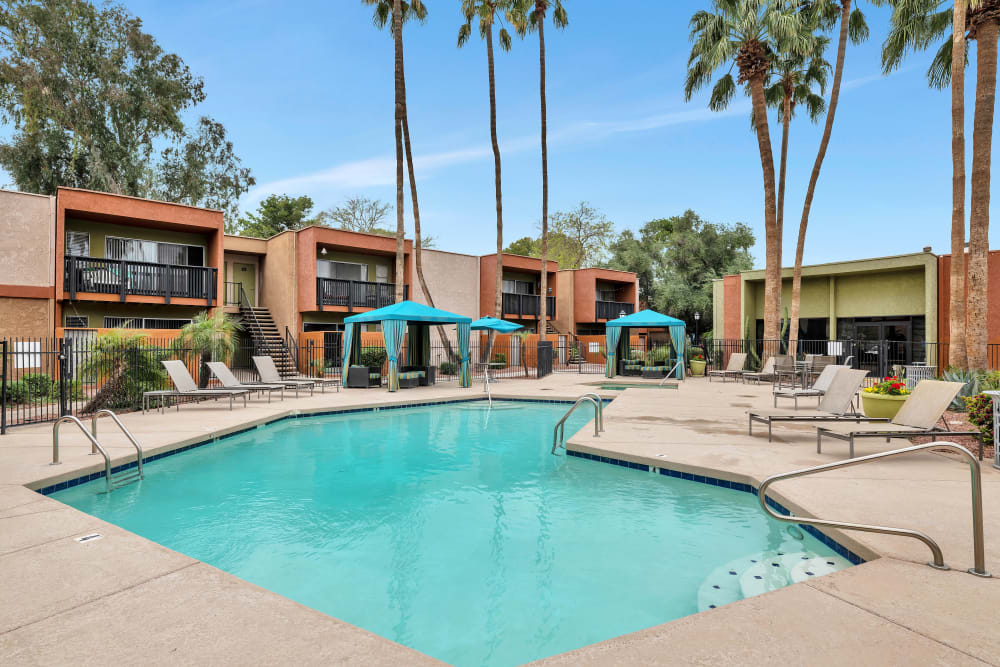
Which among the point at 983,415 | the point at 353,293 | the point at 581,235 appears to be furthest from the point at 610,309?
the point at 983,415

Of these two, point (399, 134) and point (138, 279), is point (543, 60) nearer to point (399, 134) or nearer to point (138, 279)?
point (399, 134)

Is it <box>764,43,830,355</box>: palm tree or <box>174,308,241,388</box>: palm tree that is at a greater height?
<box>764,43,830,355</box>: palm tree

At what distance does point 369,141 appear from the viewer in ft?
131

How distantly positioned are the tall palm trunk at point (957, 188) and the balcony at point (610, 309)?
1902 centimetres

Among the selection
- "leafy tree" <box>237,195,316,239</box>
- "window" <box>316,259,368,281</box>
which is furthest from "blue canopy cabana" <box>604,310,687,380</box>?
"leafy tree" <box>237,195,316,239</box>

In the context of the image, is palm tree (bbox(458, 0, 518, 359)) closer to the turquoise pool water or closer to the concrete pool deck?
the turquoise pool water

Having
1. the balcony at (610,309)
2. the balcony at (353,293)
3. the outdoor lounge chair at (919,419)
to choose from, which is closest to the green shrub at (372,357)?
the balcony at (353,293)

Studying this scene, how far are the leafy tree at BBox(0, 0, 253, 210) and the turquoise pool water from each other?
25.5 m

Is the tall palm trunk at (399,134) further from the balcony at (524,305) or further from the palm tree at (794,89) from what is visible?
the palm tree at (794,89)

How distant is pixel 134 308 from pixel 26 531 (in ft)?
59.1

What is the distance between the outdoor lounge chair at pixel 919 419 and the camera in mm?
5895

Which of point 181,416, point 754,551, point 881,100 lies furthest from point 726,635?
point 881,100

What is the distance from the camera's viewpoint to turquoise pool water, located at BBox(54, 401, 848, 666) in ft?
11.4

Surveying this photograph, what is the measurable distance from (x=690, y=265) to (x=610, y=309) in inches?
346
